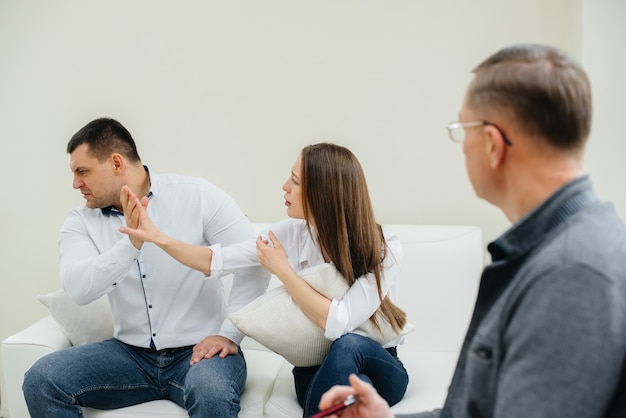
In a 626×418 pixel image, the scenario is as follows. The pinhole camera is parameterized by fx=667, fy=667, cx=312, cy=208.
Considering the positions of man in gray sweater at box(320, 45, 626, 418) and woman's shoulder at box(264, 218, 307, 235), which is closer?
man in gray sweater at box(320, 45, 626, 418)

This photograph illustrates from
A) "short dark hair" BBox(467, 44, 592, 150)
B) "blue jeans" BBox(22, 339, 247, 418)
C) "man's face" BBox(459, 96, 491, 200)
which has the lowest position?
"blue jeans" BBox(22, 339, 247, 418)

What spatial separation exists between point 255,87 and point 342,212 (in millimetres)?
1104

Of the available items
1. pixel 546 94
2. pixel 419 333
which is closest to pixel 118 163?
pixel 419 333

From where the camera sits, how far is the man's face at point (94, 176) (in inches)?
90.4

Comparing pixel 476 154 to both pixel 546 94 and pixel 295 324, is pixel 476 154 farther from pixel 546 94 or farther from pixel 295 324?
pixel 295 324

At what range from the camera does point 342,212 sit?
6.91ft

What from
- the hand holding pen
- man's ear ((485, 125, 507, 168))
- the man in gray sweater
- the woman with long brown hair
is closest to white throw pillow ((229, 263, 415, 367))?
the woman with long brown hair

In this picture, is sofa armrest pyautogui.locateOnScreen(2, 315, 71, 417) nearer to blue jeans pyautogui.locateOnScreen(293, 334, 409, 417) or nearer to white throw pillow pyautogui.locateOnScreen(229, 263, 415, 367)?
white throw pillow pyautogui.locateOnScreen(229, 263, 415, 367)

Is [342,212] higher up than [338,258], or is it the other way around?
[342,212]

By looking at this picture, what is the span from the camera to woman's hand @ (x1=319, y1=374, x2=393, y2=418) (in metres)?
1.25

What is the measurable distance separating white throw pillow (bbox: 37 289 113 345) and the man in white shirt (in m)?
0.11

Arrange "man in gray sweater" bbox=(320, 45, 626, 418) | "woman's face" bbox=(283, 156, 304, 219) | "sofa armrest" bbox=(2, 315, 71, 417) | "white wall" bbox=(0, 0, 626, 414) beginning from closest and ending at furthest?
"man in gray sweater" bbox=(320, 45, 626, 418)
"woman's face" bbox=(283, 156, 304, 219)
"sofa armrest" bbox=(2, 315, 71, 417)
"white wall" bbox=(0, 0, 626, 414)

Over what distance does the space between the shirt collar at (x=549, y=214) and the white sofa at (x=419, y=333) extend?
1250mm

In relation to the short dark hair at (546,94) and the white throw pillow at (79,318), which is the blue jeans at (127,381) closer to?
the white throw pillow at (79,318)
